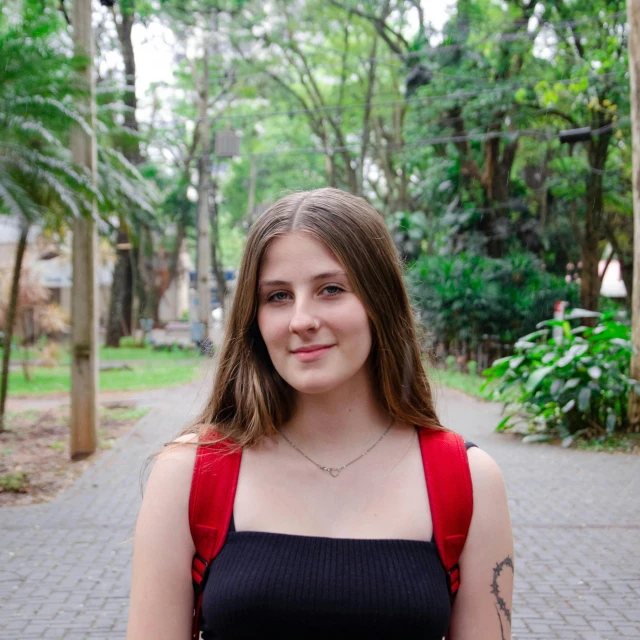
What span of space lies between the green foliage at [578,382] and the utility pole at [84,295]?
5.16 metres

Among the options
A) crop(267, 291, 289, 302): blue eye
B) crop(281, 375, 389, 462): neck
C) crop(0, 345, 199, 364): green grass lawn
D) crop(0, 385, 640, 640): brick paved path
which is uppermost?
crop(267, 291, 289, 302): blue eye

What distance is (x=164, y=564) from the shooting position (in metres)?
1.76

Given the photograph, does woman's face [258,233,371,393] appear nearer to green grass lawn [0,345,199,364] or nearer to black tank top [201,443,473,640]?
black tank top [201,443,473,640]

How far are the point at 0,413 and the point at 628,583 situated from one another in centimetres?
901

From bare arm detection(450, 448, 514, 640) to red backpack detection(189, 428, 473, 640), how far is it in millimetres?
21

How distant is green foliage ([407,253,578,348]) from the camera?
812 inches

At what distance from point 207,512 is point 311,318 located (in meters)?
0.47

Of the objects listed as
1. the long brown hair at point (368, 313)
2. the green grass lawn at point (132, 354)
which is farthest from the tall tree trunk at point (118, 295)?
the long brown hair at point (368, 313)

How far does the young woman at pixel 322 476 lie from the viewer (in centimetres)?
169

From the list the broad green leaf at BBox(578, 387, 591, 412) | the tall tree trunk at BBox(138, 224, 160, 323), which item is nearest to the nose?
the broad green leaf at BBox(578, 387, 591, 412)

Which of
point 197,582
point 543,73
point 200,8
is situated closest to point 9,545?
point 197,582

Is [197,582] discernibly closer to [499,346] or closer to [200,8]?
[499,346]

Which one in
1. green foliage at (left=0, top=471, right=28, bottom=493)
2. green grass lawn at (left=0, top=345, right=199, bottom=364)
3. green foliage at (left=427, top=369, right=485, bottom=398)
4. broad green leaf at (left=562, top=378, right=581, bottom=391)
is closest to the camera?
green foliage at (left=0, top=471, right=28, bottom=493)

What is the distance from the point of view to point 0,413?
11.6m
